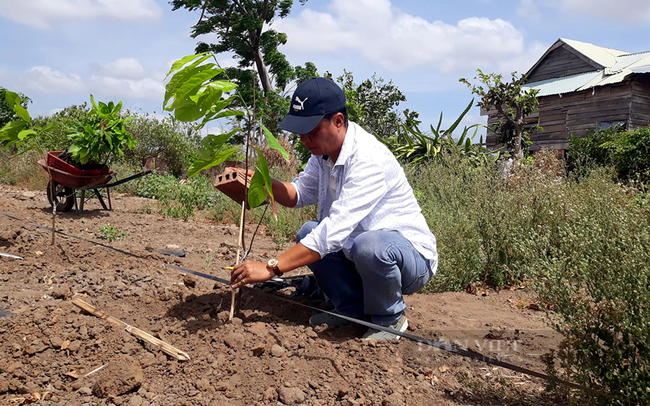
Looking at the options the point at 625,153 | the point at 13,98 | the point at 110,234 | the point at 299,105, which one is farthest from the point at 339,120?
the point at 625,153

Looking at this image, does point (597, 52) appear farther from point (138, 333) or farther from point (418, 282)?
point (138, 333)

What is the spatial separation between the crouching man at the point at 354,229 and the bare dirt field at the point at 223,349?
9.0 inches

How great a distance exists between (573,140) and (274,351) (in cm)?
1389

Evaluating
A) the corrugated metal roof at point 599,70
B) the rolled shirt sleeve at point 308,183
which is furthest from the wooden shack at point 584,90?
the rolled shirt sleeve at point 308,183

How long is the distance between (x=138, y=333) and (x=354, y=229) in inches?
48.3

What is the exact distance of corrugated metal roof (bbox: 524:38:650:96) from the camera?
15.8 metres

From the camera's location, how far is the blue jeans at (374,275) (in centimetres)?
259

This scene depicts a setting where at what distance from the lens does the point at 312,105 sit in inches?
102

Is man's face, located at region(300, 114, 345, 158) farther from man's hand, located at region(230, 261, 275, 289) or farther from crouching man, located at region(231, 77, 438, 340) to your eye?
man's hand, located at region(230, 261, 275, 289)

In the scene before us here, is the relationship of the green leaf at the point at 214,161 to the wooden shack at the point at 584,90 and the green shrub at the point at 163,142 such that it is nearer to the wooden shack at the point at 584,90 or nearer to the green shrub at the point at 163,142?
the green shrub at the point at 163,142

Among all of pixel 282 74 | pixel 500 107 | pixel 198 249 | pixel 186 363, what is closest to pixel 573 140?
pixel 500 107

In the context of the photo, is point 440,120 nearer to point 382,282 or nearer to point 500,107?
point 500,107

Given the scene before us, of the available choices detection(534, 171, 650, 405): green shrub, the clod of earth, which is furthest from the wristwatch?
detection(534, 171, 650, 405): green shrub

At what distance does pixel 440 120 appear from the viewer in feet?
34.1
